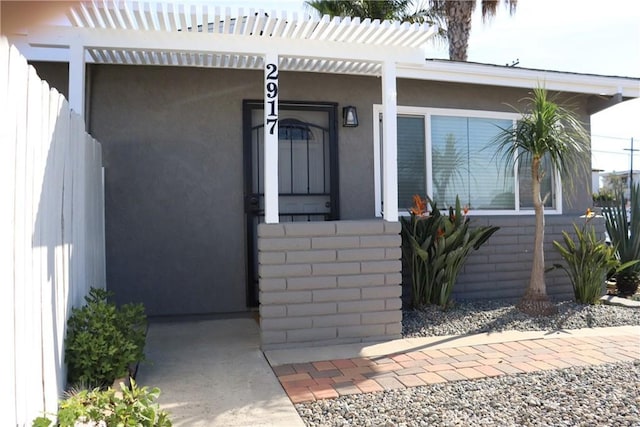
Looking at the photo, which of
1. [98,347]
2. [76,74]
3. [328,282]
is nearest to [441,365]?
[328,282]

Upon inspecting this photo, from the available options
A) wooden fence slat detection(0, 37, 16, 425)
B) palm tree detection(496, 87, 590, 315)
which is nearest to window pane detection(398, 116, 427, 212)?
palm tree detection(496, 87, 590, 315)

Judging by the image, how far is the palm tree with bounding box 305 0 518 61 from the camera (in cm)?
1278

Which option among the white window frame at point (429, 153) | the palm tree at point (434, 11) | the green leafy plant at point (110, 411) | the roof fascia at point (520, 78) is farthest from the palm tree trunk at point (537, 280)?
the palm tree at point (434, 11)

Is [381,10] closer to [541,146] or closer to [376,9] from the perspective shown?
[376,9]

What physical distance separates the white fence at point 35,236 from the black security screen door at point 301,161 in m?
2.51

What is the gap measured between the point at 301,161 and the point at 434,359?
9.89 feet

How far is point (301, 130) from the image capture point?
6309mm

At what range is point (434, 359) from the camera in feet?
14.1

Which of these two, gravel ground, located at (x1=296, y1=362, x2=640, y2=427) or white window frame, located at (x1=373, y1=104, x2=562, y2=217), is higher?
white window frame, located at (x1=373, y1=104, x2=562, y2=217)

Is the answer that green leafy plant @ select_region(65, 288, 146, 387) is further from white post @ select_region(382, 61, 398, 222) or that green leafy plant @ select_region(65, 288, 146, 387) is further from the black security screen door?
white post @ select_region(382, 61, 398, 222)

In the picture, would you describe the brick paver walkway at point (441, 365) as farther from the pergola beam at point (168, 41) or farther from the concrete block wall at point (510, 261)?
the pergola beam at point (168, 41)

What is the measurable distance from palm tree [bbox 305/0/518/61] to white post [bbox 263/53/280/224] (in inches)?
328

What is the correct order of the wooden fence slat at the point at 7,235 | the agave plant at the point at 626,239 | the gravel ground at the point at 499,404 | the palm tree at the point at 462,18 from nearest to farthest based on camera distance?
the wooden fence slat at the point at 7,235 < the gravel ground at the point at 499,404 < the agave plant at the point at 626,239 < the palm tree at the point at 462,18

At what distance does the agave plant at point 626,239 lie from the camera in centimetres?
766
